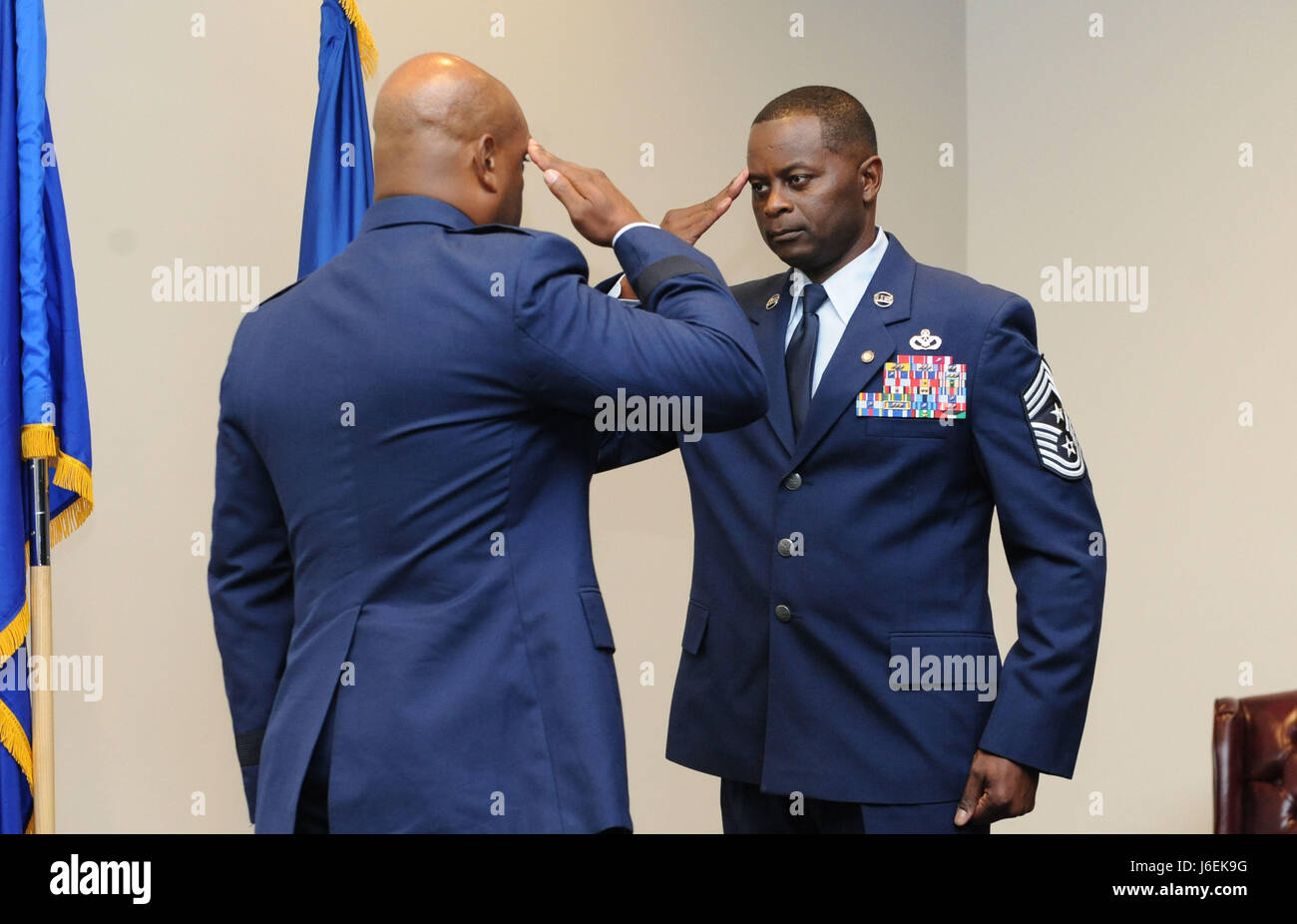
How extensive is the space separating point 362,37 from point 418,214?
158cm

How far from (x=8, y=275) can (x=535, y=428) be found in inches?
60.6

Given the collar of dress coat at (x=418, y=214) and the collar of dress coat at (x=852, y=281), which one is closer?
the collar of dress coat at (x=418, y=214)

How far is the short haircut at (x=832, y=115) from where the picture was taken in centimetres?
222

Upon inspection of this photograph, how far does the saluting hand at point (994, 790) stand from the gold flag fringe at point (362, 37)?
6.63 feet

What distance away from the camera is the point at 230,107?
3.11m

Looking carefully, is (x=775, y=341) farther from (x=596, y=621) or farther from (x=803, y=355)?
(x=596, y=621)

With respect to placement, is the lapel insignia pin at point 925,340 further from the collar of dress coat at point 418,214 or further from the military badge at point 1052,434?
the collar of dress coat at point 418,214

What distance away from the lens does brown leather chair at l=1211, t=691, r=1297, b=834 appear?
8.33ft

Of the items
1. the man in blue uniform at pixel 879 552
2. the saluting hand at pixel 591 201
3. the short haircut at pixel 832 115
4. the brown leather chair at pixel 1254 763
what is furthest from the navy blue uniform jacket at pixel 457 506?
the brown leather chair at pixel 1254 763

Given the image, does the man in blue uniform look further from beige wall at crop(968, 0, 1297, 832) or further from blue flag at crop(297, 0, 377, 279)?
beige wall at crop(968, 0, 1297, 832)

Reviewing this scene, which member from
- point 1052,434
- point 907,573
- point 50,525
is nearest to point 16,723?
point 50,525

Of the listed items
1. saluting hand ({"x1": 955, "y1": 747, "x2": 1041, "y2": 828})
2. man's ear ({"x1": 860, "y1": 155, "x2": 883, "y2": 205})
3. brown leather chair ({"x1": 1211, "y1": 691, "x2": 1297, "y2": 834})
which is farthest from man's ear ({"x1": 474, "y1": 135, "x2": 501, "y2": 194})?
brown leather chair ({"x1": 1211, "y1": 691, "x2": 1297, "y2": 834})

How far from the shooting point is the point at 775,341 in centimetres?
221

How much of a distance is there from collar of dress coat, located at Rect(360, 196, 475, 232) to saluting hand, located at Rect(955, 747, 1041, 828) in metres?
1.07
